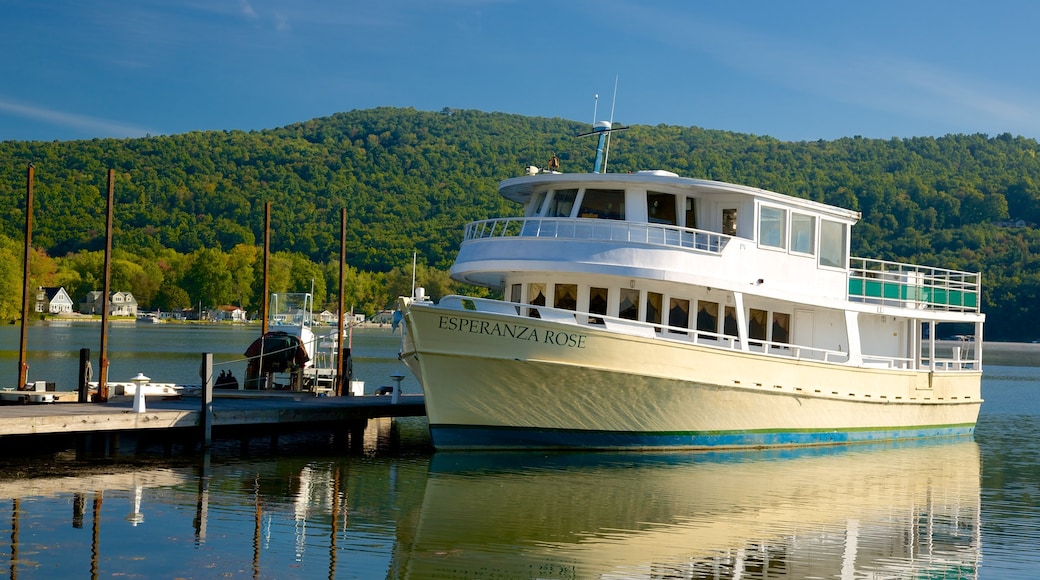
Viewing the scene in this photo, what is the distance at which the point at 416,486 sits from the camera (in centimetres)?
1577

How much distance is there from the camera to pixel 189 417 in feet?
58.9

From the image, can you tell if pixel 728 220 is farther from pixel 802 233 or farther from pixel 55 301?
pixel 55 301

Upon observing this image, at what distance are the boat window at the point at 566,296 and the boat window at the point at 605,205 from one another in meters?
1.34

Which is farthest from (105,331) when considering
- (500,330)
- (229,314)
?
(229,314)

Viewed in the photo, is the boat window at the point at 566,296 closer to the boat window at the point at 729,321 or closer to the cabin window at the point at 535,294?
the cabin window at the point at 535,294

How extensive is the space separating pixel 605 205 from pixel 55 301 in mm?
125199

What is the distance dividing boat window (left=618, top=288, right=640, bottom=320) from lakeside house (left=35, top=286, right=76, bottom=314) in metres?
119

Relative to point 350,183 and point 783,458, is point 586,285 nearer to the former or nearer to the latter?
point 783,458

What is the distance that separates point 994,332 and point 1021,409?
229ft

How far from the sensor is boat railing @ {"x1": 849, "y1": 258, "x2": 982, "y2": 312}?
22047mm

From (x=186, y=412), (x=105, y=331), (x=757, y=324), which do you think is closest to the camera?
(x=186, y=412)

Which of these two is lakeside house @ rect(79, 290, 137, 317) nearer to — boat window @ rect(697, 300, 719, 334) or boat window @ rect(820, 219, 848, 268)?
boat window @ rect(820, 219, 848, 268)

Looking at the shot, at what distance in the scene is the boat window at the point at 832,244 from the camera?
21.1 metres

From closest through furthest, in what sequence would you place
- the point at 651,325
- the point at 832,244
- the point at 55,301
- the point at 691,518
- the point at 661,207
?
the point at 691,518 < the point at 651,325 < the point at 661,207 < the point at 832,244 < the point at 55,301
